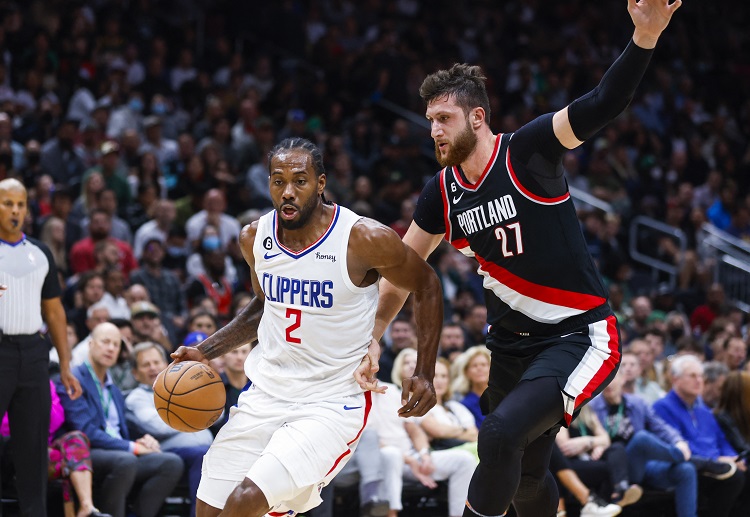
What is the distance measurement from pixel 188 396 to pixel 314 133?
1035 cm

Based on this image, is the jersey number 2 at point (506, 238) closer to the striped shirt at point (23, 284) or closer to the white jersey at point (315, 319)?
the white jersey at point (315, 319)

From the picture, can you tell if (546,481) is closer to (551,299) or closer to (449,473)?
(551,299)

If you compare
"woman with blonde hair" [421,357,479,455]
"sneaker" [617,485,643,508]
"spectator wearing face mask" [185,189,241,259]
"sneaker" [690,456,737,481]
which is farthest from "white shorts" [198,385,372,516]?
"spectator wearing face mask" [185,189,241,259]

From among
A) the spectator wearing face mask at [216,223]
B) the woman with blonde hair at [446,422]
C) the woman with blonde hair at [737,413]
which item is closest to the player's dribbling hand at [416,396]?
the woman with blonde hair at [446,422]

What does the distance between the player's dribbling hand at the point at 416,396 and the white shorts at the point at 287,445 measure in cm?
30

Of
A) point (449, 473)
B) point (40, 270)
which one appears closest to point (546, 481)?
point (449, 473)

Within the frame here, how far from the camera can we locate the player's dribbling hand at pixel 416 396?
498cm

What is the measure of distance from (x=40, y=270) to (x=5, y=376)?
74 cm

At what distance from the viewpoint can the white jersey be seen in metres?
5.11

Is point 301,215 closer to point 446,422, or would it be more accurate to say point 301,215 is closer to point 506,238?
point 506,238

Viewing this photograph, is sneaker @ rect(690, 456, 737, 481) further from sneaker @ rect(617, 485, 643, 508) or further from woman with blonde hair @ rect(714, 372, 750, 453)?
sneaker @ rect(617, 485, 643, 508)

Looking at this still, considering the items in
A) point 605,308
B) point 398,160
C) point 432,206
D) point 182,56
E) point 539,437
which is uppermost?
point 182,56

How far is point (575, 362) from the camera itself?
198 inches

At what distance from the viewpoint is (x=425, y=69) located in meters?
17.9
